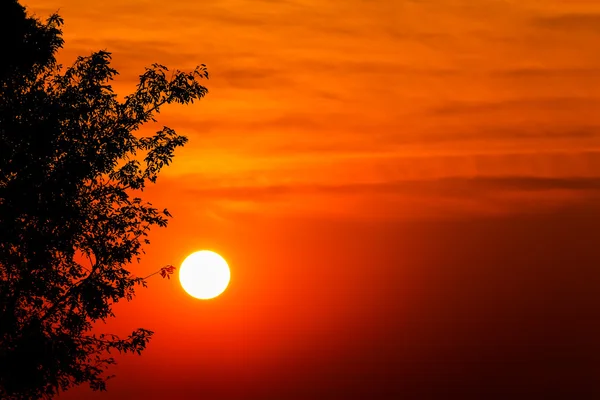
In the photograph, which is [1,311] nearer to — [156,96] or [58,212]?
[58,212]

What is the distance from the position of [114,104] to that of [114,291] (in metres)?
6.76

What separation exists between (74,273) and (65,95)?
6374mm

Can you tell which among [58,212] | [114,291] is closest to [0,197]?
[58,212]

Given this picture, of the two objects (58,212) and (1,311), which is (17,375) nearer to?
(1,311)

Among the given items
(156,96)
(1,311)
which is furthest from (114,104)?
(1,311)

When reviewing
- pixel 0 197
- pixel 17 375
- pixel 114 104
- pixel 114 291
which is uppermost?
Result: pixel 114 104

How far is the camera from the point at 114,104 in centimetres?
4575

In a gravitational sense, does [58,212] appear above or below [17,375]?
above

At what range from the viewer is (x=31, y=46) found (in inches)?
1768

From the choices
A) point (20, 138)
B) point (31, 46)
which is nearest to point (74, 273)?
point (20, 138)

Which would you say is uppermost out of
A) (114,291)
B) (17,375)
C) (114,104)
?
(114,104)

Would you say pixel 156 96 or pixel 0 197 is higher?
pixel 156 96

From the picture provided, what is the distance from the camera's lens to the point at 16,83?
4497 cm

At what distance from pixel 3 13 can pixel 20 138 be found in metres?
4.37
